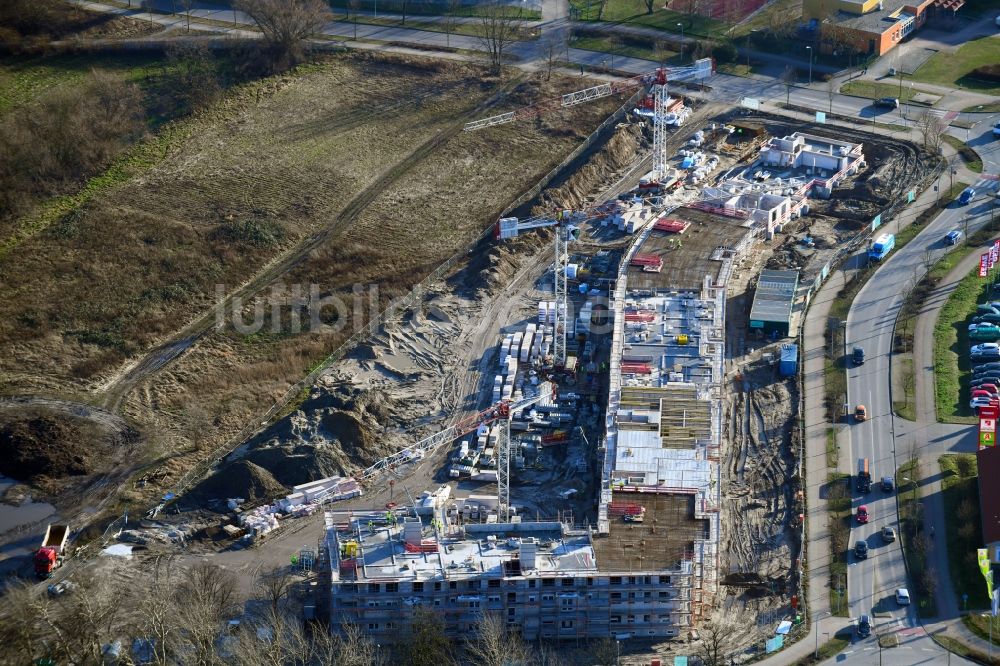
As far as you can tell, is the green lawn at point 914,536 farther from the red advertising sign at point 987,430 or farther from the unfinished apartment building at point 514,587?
the unfinished apartment building at point 514,587

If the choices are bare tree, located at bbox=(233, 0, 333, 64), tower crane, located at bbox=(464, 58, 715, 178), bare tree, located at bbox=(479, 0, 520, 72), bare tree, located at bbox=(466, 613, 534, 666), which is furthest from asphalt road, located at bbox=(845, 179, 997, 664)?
bare tree, located at bbox=(233, 0, 333, 64)

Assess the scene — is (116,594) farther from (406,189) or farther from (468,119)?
(468,119)

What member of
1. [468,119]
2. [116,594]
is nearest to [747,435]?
[116,594]

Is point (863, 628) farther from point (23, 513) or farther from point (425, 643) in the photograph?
point (23, 513)


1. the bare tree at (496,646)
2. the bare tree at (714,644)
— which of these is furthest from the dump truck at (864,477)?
the bare tree at (496,646)

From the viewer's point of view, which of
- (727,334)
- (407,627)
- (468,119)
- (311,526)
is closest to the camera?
(407,627)

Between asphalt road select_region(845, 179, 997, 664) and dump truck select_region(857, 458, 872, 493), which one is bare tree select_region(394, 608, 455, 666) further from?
dump truck select_region(857, 458, 872, 493)
